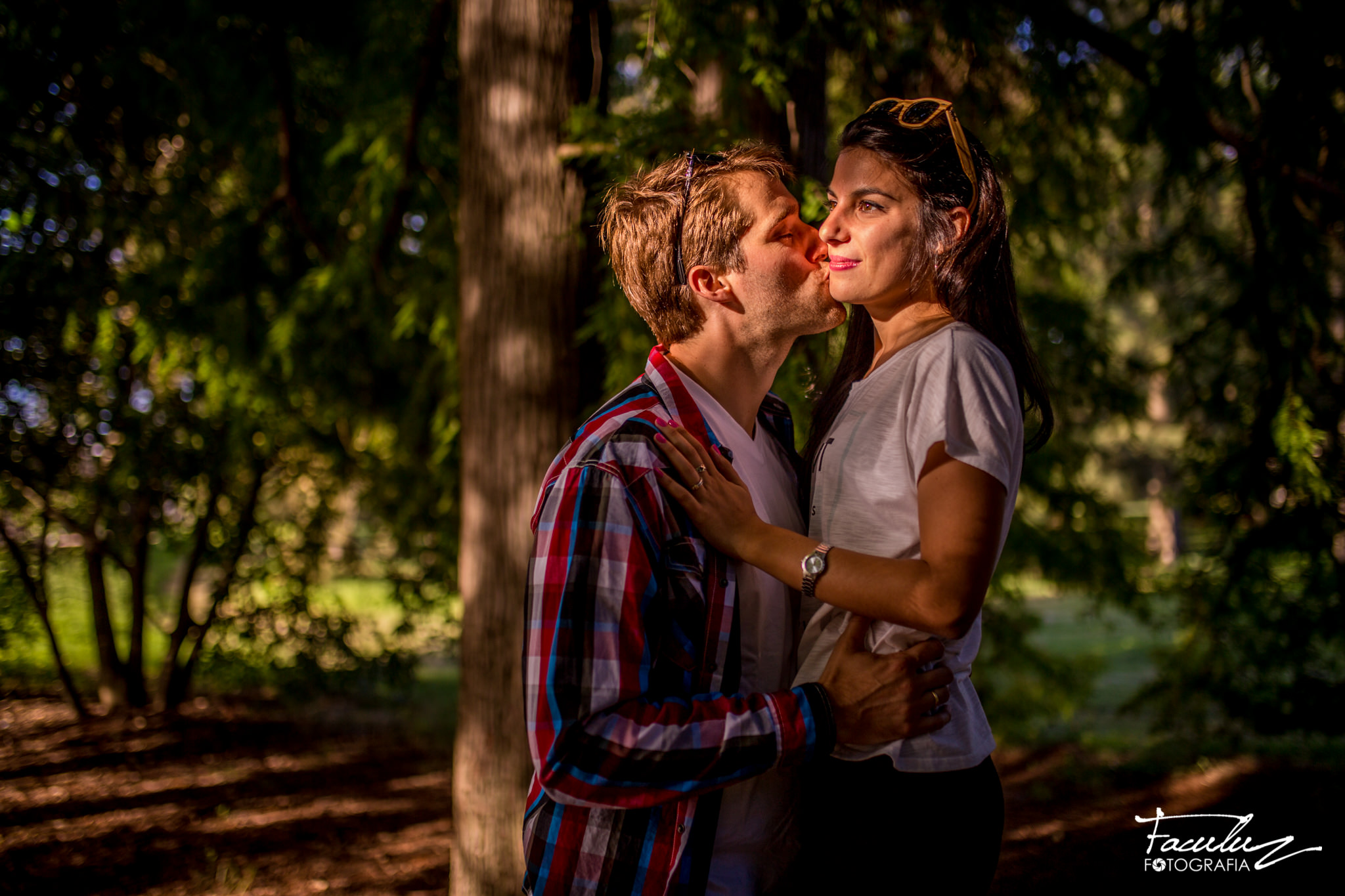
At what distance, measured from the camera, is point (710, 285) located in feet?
6.36

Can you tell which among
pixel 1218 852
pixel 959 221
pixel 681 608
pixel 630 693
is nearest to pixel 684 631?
pixel 681 608

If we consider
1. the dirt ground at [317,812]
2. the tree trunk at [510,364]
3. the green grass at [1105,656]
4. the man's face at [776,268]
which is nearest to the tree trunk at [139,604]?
the dirt ground at [317,812]

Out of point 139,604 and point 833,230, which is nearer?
point 833,230

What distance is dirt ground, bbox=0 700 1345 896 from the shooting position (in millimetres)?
4656

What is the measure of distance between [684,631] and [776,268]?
797mm

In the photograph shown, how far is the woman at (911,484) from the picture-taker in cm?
153

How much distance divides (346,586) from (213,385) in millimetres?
12816

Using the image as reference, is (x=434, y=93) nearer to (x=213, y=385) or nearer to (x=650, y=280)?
(x=213, y=385)

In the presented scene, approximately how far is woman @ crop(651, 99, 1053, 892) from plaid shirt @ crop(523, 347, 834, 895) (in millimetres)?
104

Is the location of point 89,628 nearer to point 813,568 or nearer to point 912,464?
point 813,568

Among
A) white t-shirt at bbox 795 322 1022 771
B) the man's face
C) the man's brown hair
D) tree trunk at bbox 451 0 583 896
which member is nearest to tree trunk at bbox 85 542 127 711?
A: tree trunk at bbox 451 0 583 896

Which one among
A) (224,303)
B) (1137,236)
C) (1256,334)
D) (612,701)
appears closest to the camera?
(612,701)

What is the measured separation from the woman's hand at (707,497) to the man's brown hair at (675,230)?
0.39m

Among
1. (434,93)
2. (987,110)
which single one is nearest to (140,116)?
(434,93)
